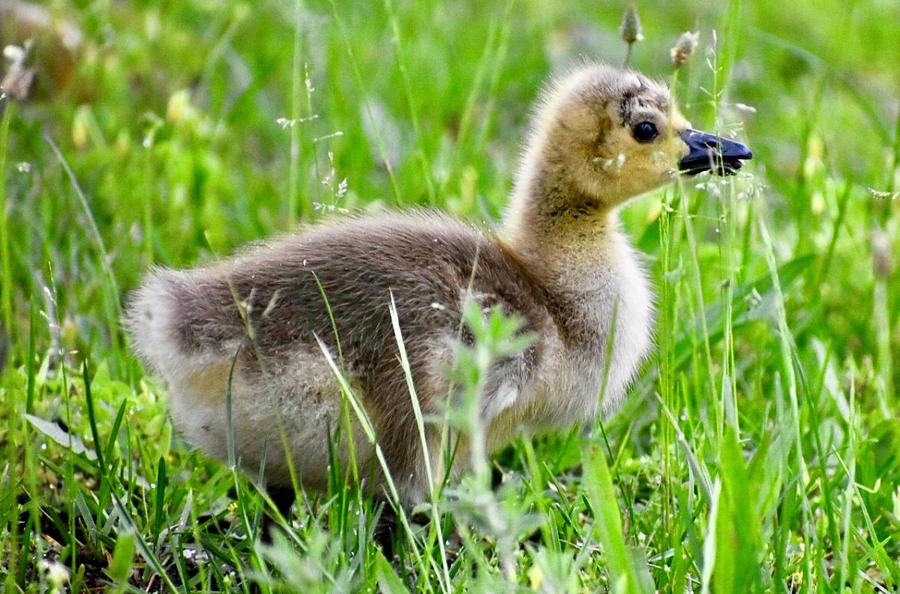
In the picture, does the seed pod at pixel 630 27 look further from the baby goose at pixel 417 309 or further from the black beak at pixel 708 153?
the black beak at pixel 708 153

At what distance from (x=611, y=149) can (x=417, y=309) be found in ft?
2.22

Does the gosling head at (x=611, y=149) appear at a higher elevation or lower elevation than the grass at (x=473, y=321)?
higher

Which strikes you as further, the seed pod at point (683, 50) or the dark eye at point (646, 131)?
the dark eye at point (646, 131)

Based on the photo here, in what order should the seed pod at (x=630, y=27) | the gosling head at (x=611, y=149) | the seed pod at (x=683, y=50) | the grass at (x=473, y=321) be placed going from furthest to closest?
1. the gosling head at (x=611, y=149)
2. the seed pod at (x=630, y=27)
3. the seed pod at (x=683, y=50)
4. the grass at (x=473, y=321)

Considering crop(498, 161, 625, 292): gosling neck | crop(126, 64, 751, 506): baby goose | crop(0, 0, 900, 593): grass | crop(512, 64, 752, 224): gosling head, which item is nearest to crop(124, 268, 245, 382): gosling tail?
crop(126, 64, 751, 506): baby goose

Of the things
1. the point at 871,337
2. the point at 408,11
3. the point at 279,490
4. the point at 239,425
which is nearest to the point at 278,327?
the point at 239,425

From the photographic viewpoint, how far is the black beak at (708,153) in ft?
9.54

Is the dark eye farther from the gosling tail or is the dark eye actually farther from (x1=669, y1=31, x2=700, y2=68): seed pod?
the gosling tail

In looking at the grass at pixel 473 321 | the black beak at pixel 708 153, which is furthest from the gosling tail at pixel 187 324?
the black beak at pixel 708 153

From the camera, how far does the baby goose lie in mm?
2551

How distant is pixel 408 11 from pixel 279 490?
3.63m

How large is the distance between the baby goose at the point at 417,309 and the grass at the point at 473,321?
110 millimetres

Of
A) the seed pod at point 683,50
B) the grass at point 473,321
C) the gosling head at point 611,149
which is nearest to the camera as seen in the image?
the grass at point 473,321

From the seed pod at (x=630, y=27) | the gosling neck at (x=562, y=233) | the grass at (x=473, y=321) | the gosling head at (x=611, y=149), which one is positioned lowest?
the grass at (x=473, y=321)
